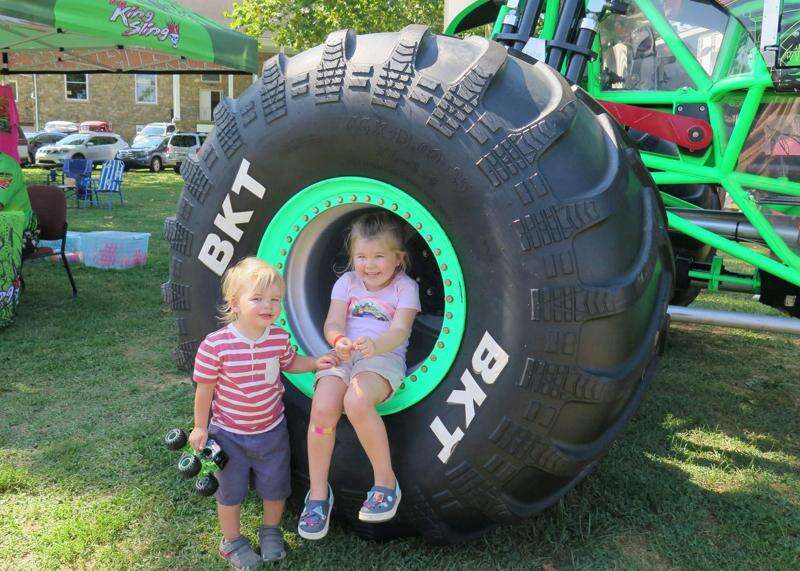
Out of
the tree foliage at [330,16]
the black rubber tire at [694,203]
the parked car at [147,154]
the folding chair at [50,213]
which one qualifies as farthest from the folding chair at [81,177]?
the black rubber tire at [694,203]

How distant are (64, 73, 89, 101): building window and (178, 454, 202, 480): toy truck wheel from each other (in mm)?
31704

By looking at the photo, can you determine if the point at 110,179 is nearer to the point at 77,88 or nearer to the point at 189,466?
the point at 189,466

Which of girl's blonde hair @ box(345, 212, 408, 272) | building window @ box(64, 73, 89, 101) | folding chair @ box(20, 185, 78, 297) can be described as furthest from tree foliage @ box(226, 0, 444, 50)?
building window @ box(64, 73, 89, 101)

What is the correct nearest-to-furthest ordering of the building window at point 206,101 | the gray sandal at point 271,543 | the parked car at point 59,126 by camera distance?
the gray sandal at point 271,543 → the parked car at point 59,126 → the building window at point 206,101

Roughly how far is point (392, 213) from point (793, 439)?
2.33m

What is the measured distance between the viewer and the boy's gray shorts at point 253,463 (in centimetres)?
219

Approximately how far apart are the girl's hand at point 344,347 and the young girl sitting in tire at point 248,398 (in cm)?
6

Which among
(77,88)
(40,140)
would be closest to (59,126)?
(77,88)

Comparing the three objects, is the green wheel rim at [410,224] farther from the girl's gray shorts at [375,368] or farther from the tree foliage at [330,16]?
the tree foliage at [330,16]

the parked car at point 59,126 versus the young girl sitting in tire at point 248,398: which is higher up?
the young girl sitting in tire at point 248,398

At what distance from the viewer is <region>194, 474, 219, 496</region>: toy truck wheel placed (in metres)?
2.12

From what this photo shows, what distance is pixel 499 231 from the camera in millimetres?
1836

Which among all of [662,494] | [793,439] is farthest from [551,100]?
[793,439]

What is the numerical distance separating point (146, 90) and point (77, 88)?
2792 mm
